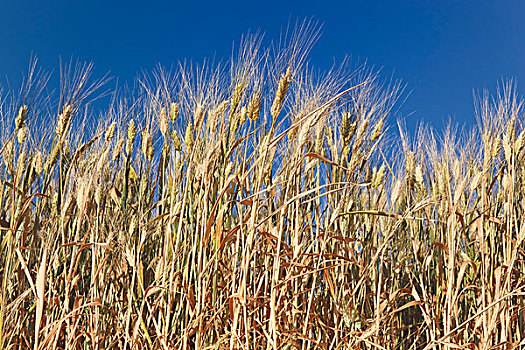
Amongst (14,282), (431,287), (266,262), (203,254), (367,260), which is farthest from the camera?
(431,287)

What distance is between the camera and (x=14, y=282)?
74.2 inches

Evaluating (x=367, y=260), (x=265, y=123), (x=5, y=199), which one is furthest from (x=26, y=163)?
(x=367, y=260)

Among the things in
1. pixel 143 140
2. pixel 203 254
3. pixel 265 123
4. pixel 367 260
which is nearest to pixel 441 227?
pixel 367 260

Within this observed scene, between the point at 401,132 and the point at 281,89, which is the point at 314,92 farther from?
the point at 401,132

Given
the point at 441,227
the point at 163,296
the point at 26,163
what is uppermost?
the point at 26,163

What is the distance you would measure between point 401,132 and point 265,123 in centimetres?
62

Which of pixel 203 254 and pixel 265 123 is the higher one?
pixel 265 123

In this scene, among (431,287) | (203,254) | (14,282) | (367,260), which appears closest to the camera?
(203,254)

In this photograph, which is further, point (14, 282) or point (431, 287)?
point (431, 287)

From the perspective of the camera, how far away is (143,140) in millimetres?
1953

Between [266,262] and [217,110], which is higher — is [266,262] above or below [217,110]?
below

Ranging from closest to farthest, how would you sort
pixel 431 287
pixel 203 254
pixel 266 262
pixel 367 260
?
pixel 203 254, pixel 266 262, pixel 367 260, pixel 431 287

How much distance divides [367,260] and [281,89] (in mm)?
480

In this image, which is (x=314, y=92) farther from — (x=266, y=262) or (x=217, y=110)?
(x=266, y=262)
